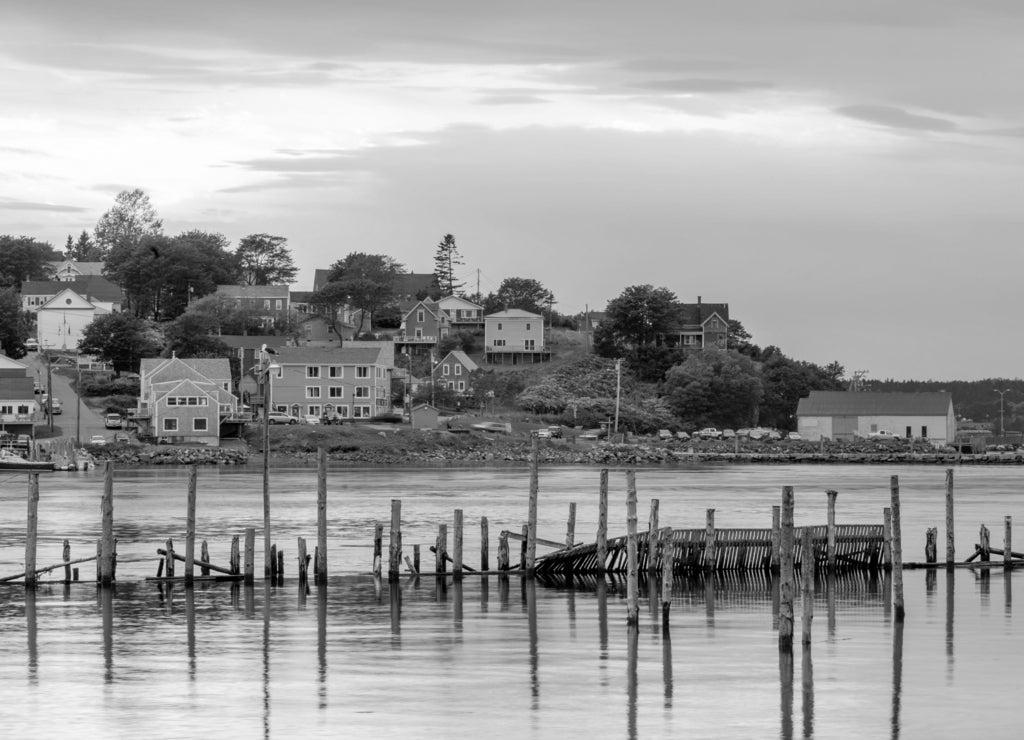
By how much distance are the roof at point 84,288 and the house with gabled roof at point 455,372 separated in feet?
149

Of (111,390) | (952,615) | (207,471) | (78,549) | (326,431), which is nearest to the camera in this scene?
(952,615)

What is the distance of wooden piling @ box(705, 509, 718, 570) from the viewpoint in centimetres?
4403

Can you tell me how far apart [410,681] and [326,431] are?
112m

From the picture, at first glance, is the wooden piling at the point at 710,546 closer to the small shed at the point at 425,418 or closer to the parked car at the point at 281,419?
the parked car at the point at 281,419

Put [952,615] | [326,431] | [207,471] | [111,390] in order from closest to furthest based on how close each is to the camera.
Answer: [952,615], [207,471], [326,431], [111,390]

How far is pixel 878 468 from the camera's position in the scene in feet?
464

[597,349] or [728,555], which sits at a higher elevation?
[597,349]

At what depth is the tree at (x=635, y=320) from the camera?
180 metres

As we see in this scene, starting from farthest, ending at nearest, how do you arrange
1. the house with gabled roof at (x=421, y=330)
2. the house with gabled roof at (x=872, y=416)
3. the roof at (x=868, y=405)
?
the house with gabled roof at (x=421, y=330) < the roof at (x=868, y=405) < the house with gabled roof at (x=872, y=416)

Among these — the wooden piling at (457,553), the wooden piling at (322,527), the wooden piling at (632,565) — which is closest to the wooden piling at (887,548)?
the wooden piling at (457,553)

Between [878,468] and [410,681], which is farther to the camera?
[878,468]

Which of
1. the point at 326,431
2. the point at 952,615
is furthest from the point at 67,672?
the point at 326,431

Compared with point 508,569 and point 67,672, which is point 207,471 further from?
point 67,672

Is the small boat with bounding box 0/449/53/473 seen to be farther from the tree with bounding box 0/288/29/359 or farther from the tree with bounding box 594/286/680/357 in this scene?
the tree with bounding box 594/286/680/357
